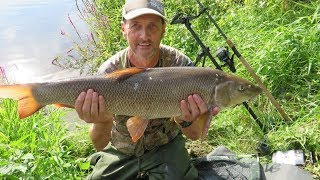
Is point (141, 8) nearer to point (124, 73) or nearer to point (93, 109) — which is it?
point (124, 73)

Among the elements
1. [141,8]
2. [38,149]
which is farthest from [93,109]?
[38,149]

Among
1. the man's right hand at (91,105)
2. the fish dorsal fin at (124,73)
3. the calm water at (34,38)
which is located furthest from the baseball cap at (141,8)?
the calm water at (34,38)

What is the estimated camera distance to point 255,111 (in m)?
4.12

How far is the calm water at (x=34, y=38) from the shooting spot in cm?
707

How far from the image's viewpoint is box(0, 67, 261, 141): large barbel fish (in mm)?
2537

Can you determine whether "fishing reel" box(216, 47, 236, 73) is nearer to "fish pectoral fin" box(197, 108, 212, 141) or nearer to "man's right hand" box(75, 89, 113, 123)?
"fish pectoral fin" box(197, 108, 212, 141)

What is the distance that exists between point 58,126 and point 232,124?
167 centimetres

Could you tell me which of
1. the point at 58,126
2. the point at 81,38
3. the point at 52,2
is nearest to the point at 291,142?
the point at 58,126

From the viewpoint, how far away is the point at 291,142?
361 centimetres

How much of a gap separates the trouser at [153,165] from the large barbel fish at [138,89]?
76 centimetres

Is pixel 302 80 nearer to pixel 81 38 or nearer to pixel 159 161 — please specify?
pixel 159 161

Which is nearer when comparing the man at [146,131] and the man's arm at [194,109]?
the man's arm at [194,109]

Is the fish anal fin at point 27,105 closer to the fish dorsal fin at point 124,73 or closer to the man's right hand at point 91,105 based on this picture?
the man's right hand at point 91,105

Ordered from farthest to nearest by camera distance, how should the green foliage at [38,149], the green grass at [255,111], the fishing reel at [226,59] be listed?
1. the fishing reel at [226,59]
2. the green grass at [255,111]
3. the green foliage at [38,149]
